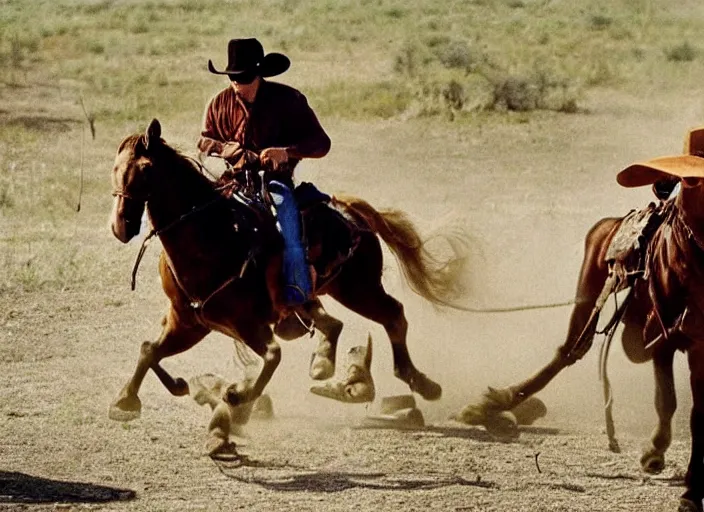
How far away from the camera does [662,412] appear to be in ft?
28.5

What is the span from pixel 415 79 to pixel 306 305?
19.1 m

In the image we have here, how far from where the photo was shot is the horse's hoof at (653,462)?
8648 mm

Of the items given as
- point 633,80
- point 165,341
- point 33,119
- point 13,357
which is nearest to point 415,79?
point 633,80

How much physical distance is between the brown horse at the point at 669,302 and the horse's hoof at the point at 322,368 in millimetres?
1614

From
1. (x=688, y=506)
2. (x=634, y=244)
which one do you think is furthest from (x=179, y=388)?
(x=688, y=506)

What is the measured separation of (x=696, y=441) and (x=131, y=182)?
3.39 metres

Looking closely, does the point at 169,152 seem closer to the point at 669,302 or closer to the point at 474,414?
the point at 474,414

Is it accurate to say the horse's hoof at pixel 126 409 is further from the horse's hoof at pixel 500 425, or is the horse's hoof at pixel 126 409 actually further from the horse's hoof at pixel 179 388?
the horse's hoof at pixel 500 425

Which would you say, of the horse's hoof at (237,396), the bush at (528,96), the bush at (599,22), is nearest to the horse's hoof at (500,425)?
the horse's hoof at (237,396)

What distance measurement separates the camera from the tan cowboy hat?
769cm

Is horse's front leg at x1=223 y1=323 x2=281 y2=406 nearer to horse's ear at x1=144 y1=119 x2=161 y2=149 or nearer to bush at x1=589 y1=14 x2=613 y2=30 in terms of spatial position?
horse's ear at x1=144 y1=119 x2=161 y2=149

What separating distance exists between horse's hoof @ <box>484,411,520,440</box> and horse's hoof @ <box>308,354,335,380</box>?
107 centimetres

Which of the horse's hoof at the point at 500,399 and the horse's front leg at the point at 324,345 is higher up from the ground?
the horse's front leg at the point at 324,345

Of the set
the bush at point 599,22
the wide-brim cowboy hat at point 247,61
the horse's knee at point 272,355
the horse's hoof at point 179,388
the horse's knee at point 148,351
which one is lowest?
the bush at point 599,22
